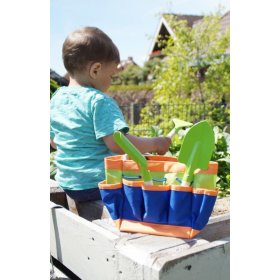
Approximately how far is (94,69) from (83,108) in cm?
17

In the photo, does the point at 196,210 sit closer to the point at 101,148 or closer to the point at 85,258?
the point at 85,258

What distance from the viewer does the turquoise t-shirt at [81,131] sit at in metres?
1.37

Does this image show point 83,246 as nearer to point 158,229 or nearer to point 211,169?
point 158,229

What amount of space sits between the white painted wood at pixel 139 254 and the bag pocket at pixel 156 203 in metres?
0.05

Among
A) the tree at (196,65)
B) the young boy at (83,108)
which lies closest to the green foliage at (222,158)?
the young boy at (83,108)

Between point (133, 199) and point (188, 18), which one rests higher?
point (188, 18)

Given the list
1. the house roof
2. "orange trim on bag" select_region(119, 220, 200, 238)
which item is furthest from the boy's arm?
the house roof

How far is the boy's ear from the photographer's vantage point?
148 cm

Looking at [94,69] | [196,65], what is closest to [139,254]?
[94,69]

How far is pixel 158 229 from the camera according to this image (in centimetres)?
99
